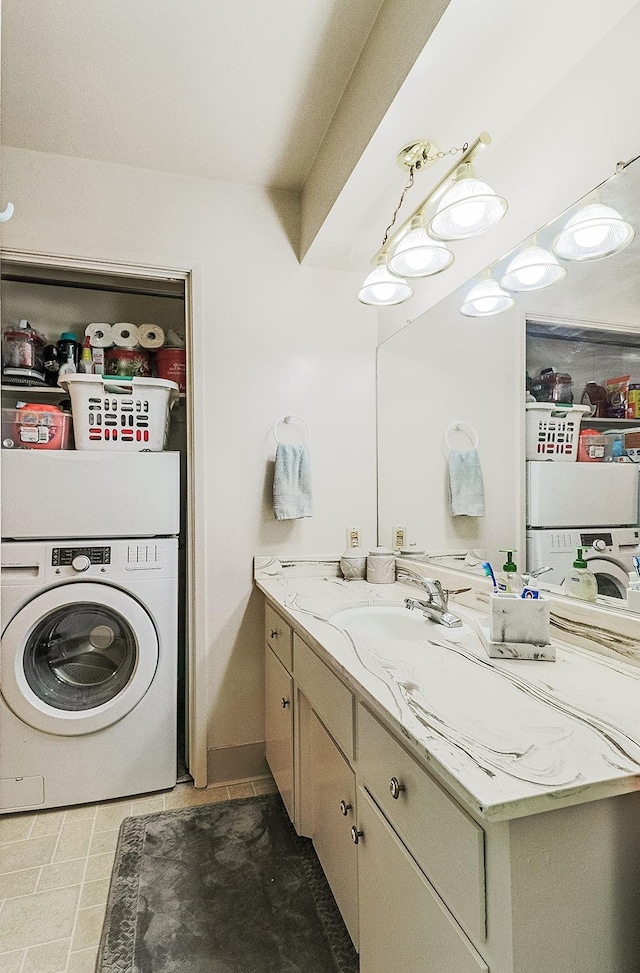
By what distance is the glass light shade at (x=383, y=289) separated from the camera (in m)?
1.81

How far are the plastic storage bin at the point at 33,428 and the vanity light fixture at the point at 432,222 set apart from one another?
1318 millimetres

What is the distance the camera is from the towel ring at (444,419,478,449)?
71.4 inches

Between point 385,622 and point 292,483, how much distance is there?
758 mm

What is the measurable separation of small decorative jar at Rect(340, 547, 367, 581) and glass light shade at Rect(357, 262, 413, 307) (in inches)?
41.7

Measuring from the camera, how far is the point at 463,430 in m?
1.88

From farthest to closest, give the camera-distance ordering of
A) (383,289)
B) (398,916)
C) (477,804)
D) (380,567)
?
(380,567)
(383,289)
(398,916)
(477,804)

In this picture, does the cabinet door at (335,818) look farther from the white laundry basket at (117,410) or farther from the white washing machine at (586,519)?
the white laundry basket at (117,410)

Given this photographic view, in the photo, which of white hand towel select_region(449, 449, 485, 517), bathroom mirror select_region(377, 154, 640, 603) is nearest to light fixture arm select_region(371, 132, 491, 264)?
bathroom mirror select_region(377, 154, 640, 603)

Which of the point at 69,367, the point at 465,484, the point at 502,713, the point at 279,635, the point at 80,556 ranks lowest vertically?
the point at 279,635

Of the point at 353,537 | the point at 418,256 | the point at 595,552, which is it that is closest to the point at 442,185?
the point at 418,256

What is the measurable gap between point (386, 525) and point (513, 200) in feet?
4.50

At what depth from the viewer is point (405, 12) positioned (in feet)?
4.31

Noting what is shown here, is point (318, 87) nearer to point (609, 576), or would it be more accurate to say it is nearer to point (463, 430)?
point (463, 430)

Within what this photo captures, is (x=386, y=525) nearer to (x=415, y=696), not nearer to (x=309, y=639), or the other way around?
(x=309, y=639)
